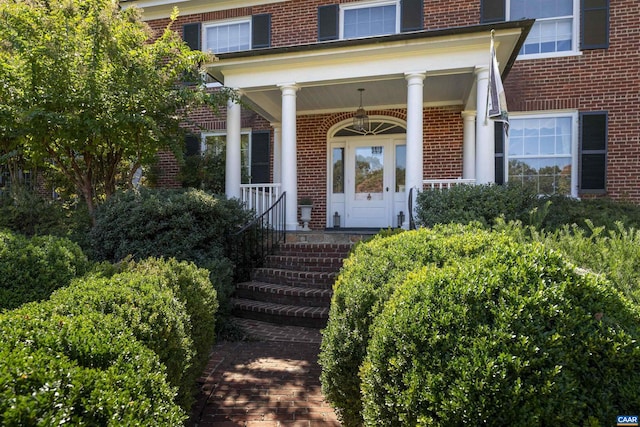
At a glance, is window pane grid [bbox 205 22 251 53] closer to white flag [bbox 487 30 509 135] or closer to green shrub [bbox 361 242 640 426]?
white flag [bbox 487 30 509 135]

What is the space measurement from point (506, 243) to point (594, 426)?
1.08 m

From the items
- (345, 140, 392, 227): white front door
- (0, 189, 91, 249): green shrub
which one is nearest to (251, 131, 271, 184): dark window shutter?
(345, 140, 392, 227): white front door

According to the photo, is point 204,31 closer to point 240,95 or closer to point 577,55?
point 240,95

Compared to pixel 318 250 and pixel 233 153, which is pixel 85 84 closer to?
pixel 233 153

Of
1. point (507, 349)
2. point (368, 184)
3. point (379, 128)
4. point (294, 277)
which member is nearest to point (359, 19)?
point (379, 128)

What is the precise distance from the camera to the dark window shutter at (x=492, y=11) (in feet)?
28.9

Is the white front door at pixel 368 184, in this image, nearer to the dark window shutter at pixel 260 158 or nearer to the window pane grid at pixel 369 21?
the dark window shutter at pixel 260 158

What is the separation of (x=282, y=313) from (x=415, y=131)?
12.5 ft

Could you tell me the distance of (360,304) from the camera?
8.38 feet

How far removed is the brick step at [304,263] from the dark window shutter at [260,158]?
386cm

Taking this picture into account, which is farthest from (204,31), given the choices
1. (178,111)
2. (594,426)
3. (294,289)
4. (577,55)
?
(594,426)

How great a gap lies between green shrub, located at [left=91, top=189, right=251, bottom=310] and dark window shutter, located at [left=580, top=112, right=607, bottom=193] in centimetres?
746

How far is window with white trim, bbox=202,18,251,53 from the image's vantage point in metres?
10.6

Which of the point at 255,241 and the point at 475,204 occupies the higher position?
the point at 475,204
